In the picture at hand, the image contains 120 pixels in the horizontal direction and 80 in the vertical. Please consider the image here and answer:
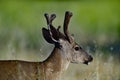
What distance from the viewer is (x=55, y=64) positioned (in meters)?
9.48

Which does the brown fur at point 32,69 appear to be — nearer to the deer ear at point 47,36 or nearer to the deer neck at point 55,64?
the deer neck at point 55,64

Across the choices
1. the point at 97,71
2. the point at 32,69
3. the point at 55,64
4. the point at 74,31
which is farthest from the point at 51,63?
the point at 74,31

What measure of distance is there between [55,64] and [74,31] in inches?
155

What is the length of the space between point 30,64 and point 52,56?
0.33 m

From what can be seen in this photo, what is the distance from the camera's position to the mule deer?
9.20 m

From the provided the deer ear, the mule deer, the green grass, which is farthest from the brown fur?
the green grass

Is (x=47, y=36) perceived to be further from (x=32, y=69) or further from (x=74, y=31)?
(x=74, y=31)

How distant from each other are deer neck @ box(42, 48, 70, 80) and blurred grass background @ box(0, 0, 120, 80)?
1.08 m

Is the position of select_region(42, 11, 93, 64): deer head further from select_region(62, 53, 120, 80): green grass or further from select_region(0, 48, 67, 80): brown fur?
select_region(62, 53, 120, 80): green grass

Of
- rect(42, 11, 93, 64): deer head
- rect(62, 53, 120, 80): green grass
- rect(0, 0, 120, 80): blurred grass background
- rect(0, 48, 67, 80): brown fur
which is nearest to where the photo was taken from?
rect(0, 48, 67, 80): brown fur

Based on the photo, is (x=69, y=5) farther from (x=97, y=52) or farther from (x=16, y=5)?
(x=97, y=52)

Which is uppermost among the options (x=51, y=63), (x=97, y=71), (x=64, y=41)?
(x=64, y=41)

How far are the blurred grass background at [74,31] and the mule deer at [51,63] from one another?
0.96 metres

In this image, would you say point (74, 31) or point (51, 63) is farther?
point (74, 31)
